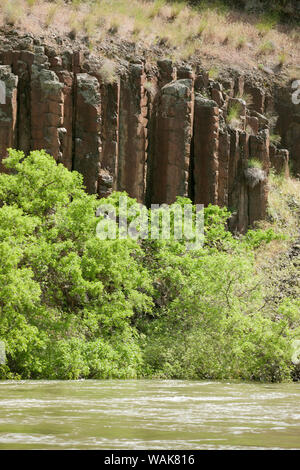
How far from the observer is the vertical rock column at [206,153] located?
115ft

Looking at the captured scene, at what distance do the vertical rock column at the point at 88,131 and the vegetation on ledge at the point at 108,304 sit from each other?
17.6 feet

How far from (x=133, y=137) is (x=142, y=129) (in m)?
0.61

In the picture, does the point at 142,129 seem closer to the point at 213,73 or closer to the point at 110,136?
the point at 110,136

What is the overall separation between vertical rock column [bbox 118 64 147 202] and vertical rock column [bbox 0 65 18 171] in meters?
4.90

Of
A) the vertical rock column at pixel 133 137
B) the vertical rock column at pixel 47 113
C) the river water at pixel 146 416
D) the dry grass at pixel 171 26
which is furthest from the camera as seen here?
the dry grass at pixel 171 26

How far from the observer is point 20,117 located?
30.9 metres

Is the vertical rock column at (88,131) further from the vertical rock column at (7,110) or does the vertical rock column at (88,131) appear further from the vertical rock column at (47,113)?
the vertical rock column at (7,110)

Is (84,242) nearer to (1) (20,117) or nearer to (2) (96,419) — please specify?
(1) (20,117)

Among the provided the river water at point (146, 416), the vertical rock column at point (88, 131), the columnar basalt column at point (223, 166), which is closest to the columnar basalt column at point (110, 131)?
the vertical rock column at point (88, 131)

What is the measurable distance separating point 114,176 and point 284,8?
24382 mm

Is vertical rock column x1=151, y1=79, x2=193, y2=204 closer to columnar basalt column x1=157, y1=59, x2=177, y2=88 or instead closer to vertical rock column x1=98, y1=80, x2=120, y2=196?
columnar basalt column x1=157, y1=59, x2=177, y2=88

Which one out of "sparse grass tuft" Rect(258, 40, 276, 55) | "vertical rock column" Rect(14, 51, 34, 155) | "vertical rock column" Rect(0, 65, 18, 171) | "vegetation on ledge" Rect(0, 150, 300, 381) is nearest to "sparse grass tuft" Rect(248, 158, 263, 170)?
"sparse grass tuft" Rect(258, 40, 276, 55)

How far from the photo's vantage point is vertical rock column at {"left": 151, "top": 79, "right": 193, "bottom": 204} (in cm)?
3379

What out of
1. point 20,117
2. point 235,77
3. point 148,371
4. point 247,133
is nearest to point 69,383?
point 148,371
